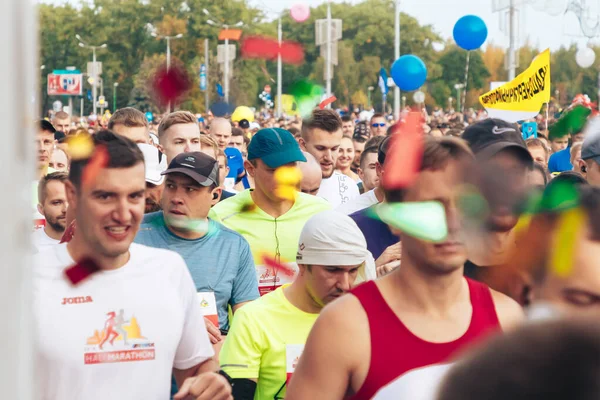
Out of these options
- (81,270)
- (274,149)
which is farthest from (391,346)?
(274,149)

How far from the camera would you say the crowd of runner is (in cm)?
200

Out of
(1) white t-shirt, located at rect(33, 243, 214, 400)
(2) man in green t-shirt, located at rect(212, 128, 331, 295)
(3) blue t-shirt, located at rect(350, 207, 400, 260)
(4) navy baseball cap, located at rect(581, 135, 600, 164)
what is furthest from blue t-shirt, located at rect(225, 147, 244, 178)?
(1) white t-shirt, located at rect(33, 243, 214, 400)

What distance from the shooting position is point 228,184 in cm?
844

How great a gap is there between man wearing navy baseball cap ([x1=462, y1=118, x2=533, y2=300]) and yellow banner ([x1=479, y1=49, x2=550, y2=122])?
4792mm

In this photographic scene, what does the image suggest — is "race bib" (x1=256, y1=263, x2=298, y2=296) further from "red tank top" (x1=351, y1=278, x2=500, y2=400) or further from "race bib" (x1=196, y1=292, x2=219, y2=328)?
"red tank top" (x1=351, y1=278, x2=500, y2=400)

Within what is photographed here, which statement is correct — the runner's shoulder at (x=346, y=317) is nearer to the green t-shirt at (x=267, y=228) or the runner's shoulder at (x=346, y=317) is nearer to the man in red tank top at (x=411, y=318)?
the man in red tank top at (x=411, y=318)

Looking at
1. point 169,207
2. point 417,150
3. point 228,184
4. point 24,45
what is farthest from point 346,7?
point 24,45

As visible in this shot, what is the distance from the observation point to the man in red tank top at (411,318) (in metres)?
2.53

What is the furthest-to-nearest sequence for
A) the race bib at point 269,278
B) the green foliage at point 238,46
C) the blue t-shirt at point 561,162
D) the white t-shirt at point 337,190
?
the green foliage at point 238,46 < the blue t-shirt at point 561,162 < the white t-shirt at point 337,190 < the race bib at point 269,278

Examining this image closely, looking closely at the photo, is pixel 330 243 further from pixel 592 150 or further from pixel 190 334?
pixel 592 150

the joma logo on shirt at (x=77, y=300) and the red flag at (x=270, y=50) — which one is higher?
the red flag at (x=270, y=50)

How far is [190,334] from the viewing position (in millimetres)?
3174

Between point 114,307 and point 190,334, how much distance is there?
28cm

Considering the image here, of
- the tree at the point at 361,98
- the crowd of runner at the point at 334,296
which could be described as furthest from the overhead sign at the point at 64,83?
the crowd of runner at the point at 334,296
